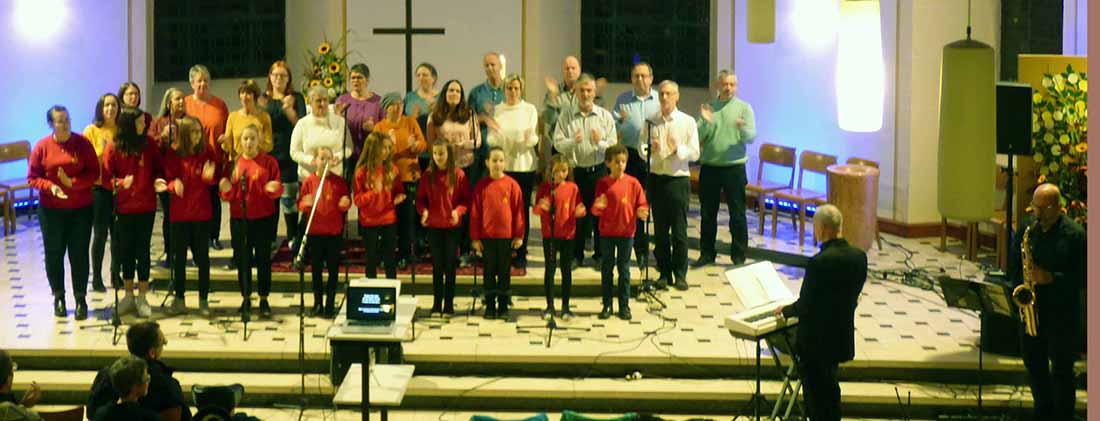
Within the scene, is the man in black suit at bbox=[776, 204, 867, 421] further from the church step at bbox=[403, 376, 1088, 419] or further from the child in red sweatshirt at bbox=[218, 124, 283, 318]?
the child in red sweatshirt at bbox=[218, 124, 283, 318]

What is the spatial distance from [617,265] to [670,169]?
0.93m

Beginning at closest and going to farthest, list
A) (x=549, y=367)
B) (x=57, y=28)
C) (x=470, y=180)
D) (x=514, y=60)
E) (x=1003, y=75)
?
(x=549, y=367) < (x=470, y=180) < (x=1003, y=75) < (x=57, y=28) < (x=514, y=60)

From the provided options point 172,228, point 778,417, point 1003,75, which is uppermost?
point 1003,75

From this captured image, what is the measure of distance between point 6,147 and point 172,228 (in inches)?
157

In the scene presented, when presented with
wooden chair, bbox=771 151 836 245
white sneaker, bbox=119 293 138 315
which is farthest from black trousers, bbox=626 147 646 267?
white sneaker, bbox=119 293 138 315

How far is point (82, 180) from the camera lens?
39.0 ft

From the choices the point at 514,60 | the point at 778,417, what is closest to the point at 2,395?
the point at 778,417

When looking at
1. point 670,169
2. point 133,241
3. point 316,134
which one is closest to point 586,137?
point 670,169

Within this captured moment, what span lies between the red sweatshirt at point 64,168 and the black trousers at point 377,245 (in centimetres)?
190

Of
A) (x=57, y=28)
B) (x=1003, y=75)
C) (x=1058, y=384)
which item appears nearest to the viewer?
(x=1058, y=384)

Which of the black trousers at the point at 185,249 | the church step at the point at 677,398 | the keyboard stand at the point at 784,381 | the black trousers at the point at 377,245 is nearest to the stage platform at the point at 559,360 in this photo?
the church step at the point at 677,398

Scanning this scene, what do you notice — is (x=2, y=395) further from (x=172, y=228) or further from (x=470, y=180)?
(x=470, y=180)

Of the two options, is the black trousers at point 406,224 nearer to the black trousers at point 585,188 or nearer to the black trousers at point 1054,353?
the black trousers at point 585,188

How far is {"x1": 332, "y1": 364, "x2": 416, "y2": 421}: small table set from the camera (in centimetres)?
845
